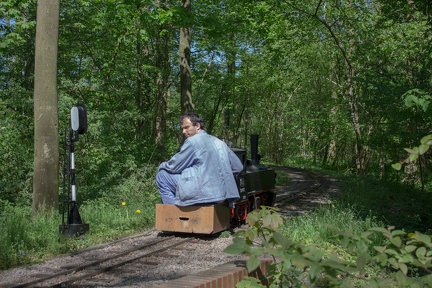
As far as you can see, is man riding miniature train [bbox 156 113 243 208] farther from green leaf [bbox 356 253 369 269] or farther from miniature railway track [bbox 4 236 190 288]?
green leaf [bbox 356 253 369 269]

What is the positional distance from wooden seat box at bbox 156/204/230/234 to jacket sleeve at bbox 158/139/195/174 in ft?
2.20

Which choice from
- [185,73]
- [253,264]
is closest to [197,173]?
[253,264]

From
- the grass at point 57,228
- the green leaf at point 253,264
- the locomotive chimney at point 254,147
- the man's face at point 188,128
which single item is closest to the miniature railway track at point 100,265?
the grass at point 57,228

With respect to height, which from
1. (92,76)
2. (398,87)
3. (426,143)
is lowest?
(426,143)

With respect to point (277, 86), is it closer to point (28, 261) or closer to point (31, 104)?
point (31, 104)

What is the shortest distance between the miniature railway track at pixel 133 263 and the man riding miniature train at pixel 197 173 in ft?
2.54

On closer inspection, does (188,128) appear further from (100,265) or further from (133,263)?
(100,265)

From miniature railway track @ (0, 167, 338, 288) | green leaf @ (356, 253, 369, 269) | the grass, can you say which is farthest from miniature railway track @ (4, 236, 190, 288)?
green leaf @ (356, 253, 369, 269)

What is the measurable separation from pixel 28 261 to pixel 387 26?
1761cm

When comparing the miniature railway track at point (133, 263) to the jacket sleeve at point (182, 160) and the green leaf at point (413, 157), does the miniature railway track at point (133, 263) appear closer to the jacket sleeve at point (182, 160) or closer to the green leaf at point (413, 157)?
the jacket sleeve at point (182, 160)

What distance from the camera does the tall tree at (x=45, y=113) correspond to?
34.3 feet

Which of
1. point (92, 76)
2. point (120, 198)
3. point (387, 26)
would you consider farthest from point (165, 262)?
point (387, 26)

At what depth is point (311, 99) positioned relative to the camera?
139 feet

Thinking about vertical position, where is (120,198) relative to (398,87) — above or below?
below
